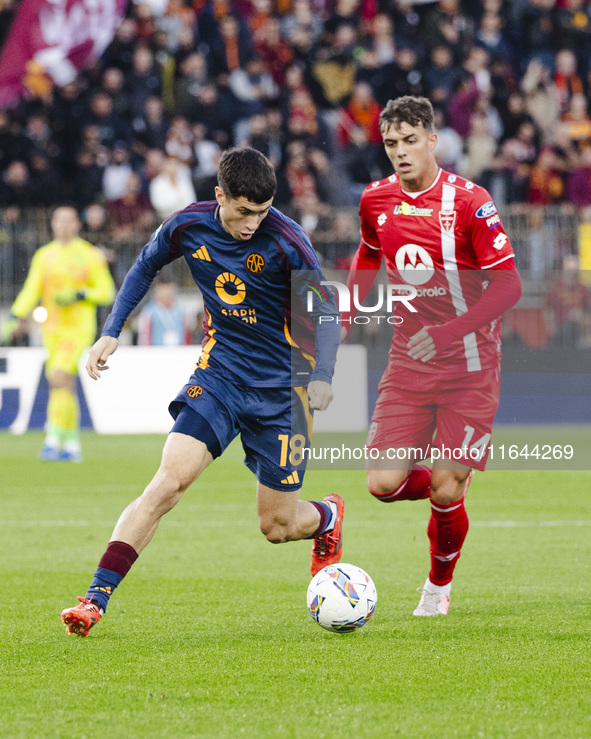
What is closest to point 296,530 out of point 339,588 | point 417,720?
point 339,588

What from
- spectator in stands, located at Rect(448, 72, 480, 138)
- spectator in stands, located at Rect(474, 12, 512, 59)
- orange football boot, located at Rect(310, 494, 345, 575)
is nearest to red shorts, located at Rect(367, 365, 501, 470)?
orange football boot, located at Rect(310, 494, 345, 575)

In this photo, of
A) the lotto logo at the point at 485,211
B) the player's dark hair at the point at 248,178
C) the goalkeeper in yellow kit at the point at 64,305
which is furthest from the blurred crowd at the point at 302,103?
the player's dark hair at the point at 248,178

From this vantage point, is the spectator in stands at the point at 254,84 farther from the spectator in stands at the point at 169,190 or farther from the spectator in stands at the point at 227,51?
the spectator in stands at the point at 169,190

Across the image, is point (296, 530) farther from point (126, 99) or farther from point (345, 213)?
point (126, 99)

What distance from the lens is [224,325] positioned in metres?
5.56

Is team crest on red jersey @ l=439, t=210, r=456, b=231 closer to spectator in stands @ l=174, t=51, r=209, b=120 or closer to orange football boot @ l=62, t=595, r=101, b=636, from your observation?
orange football boot @ l=62, t=595, r=101, b=636

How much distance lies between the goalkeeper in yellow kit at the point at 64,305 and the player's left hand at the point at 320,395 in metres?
8.11

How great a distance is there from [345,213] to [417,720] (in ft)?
41.8

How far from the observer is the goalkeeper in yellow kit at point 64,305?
42.6ft

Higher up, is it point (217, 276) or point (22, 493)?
point (217, 276)

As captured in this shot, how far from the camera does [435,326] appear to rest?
18.7 ft

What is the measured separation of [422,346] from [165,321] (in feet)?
32.3

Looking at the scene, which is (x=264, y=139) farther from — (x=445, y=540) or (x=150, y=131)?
(x=445, y=540)

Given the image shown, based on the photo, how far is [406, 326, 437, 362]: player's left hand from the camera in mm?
5602
